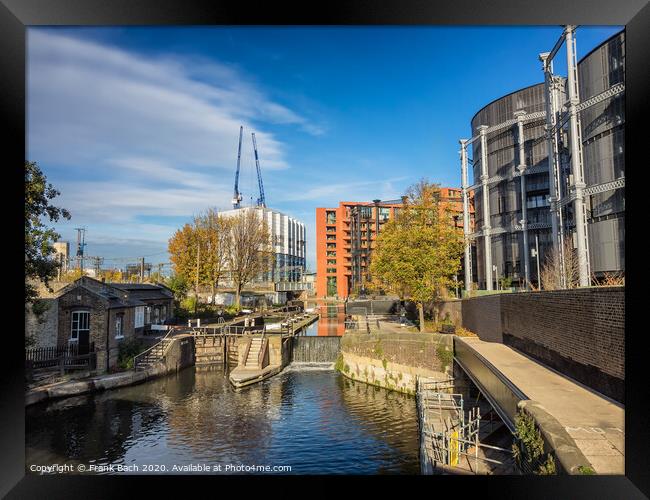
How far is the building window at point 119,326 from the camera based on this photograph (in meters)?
22.7

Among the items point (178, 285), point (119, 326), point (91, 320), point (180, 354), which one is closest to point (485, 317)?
point (180, 354)

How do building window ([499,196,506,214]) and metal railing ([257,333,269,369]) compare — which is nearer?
metal railing ([257,333,269,369])

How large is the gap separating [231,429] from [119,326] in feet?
36.3

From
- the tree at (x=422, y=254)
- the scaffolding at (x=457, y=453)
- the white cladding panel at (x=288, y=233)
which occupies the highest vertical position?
the white cladding panel at (x=288, y=233)

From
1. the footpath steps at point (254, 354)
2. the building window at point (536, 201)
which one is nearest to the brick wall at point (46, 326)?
the footpath steps at point (254, 354)

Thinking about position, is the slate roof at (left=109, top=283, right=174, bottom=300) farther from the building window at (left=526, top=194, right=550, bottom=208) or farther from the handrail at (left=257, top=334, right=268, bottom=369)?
the building window at (left=526, top=194, right=550, bottom=208)

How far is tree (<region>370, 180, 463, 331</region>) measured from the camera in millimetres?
26297

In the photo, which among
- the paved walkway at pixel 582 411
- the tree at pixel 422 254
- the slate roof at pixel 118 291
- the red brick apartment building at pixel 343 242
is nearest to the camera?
the paved walkway at pixel 582 411

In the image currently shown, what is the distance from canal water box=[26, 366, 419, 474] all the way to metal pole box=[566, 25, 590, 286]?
11666mm

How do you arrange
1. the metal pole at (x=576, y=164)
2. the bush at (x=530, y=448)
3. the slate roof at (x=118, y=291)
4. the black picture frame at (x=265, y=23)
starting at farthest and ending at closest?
the metal pole at (x=576, y=164) < the slate roof at (x=118, y=291) < the bush at (x=530, y=448) < the black picture frame at (x=265, y=23)

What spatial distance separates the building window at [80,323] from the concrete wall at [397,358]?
13.8 m

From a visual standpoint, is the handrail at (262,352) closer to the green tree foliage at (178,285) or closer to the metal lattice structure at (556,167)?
the metal lattice structure at (556,167)

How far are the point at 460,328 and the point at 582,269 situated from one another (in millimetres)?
6941

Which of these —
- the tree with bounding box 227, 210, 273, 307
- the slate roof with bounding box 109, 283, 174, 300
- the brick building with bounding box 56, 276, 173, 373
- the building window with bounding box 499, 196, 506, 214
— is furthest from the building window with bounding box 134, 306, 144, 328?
the building window with bounding box 499, 196, 506, 214
